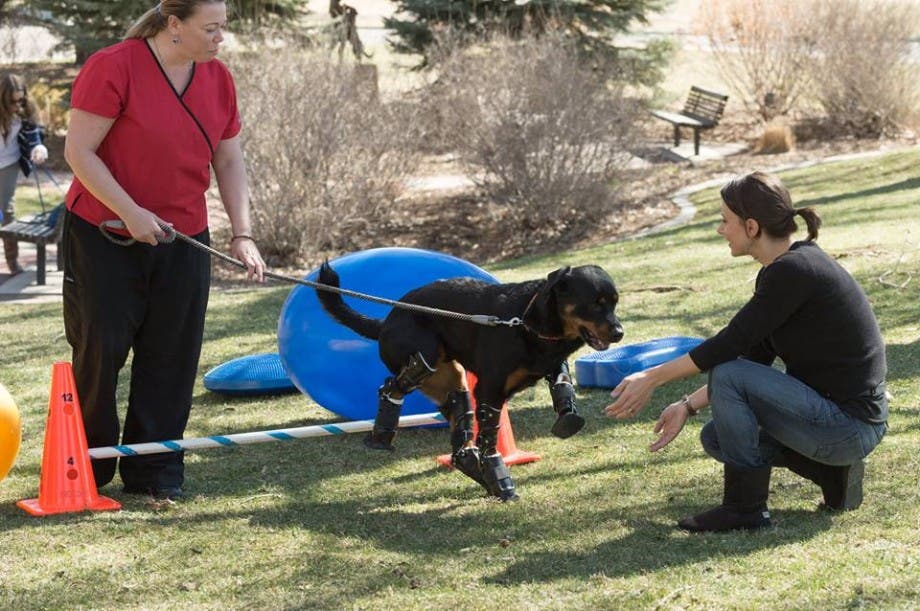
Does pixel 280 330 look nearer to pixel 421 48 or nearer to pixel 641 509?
pixel 641 509

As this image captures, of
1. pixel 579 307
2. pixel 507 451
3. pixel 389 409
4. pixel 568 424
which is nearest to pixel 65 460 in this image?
pixel 389 409

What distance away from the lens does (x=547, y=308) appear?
4.96 m

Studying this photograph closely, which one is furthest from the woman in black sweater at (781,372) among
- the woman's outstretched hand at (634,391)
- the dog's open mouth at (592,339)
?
the dog's open mouth at (592,339)

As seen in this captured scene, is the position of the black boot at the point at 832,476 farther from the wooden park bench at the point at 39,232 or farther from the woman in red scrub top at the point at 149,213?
the wooden park bench at the point at 39,232

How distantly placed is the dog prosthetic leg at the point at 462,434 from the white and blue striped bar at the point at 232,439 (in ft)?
0.80

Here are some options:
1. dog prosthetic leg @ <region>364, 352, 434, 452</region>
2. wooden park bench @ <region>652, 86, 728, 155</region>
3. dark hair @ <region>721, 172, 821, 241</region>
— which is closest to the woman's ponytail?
dark hair @ <region>721, 172, 821, 241</region>

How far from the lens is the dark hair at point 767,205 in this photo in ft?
14.5

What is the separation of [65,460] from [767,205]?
2990mm

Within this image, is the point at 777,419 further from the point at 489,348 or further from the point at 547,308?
the point at 489,348

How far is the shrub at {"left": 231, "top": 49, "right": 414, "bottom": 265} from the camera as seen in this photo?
1476 cm

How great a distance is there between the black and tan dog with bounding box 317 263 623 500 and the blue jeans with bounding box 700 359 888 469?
502mm

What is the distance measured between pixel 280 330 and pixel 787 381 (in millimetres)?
3060

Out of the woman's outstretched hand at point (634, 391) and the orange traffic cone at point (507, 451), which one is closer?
the woman's outstretched hand at point (634, 391)

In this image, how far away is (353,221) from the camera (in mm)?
15781
